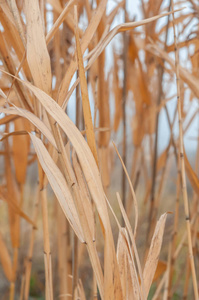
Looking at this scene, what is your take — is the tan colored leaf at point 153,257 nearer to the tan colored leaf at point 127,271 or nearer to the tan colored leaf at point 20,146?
the tan colored leaf at point 127,271

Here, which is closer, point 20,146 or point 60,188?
point 60,188

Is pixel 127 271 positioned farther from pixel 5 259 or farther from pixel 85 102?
pixel 5 259

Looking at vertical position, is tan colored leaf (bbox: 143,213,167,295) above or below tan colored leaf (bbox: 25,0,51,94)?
below

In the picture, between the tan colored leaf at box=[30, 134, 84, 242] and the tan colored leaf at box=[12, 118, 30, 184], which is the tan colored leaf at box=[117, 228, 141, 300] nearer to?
the tan colored leaf at box=[30, 134, 84, 242]

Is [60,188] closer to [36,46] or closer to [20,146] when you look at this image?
[36,46]

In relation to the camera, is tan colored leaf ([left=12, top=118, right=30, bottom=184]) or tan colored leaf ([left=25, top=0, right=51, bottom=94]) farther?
tan colored leaf ([left=12, top=118, right=30, bottom=184])

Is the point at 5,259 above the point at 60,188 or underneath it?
underneath

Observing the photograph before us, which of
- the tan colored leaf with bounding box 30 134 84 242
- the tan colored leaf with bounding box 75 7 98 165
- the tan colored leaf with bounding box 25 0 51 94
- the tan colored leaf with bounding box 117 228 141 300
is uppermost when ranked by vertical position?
the tan colored leaf with bounding box 25 0 51 94

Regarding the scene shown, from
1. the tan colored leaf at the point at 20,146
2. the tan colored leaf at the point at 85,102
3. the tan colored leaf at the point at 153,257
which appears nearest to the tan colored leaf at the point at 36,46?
the tan colored leaf at the point at 85,102

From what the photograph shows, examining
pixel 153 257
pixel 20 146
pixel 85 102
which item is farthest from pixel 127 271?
pixel 20 146

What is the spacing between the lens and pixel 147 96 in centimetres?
65

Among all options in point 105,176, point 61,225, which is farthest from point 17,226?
point 105,176

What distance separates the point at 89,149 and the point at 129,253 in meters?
0.08

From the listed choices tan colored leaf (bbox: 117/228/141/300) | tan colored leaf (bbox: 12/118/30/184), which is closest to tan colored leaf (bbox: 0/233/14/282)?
tan colored leaf (bbox: 12/118/30/184)
